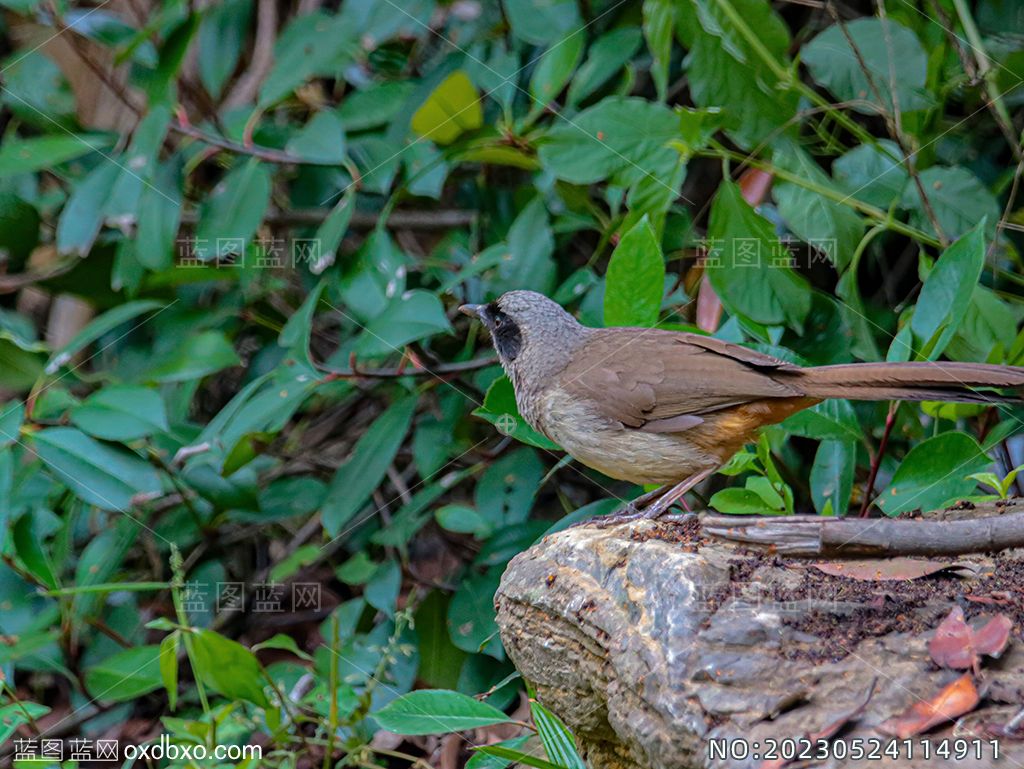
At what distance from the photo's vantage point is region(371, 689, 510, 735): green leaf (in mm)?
2611

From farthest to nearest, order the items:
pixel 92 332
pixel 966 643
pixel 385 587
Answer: pixel 92 332 < pixel 385 587 < pixel 966 643

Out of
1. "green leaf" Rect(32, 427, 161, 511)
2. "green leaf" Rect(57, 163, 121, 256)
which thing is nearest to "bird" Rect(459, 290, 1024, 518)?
"green leaf" Rect(32, 427, 161, 511)

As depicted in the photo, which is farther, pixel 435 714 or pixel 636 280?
pixel 636 280

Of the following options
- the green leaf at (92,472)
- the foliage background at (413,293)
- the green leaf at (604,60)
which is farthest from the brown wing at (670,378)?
the green leaf at (92,472)

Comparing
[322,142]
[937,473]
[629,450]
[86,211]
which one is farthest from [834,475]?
[86,211]

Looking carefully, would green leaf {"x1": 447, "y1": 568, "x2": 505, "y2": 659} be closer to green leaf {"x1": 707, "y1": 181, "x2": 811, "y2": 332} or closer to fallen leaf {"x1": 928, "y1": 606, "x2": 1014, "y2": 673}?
green leaf {"x1": 707, "y1": 181, "x2": 811, "y2": 332}

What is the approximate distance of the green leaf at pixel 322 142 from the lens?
14.0 feet

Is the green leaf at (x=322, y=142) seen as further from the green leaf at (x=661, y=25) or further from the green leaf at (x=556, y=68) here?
the green leaf at (x=661, y=25)

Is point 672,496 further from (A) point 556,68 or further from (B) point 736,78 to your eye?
(A) point 556,68

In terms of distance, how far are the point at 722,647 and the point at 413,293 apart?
2.17 meters

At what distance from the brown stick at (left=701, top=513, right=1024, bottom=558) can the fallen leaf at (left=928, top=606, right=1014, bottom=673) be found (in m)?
0.18

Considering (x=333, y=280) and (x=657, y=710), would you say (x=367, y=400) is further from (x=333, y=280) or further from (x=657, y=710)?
(x=657, y=710)

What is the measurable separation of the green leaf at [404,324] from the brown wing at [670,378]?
27.9 inches

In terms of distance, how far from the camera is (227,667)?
3275 mm
